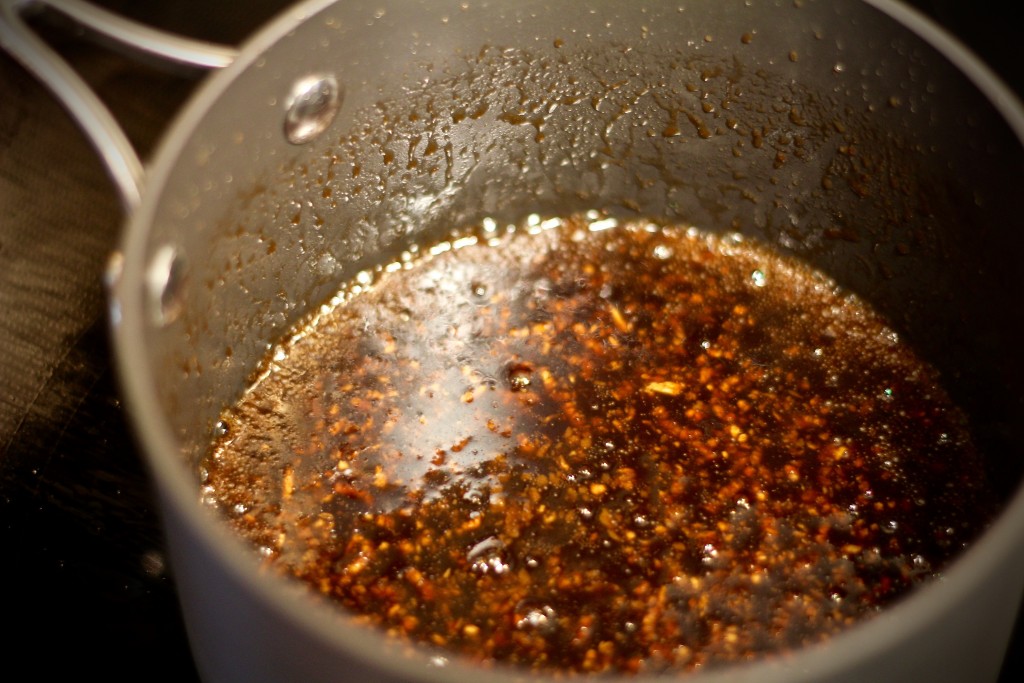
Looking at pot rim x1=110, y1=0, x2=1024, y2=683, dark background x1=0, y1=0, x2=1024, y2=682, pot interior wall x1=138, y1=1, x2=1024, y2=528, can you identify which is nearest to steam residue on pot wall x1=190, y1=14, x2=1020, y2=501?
pot interior wall x1=138, y1=1, x2=1024, y2=528

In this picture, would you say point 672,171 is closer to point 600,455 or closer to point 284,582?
point 600,455

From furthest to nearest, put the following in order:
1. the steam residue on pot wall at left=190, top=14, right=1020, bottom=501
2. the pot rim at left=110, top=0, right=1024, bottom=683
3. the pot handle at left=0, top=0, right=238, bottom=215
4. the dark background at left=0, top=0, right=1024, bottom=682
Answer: the steam residue on pot wall at left=190, top=14, right=1020, bottom=501
the dark background at left=0, top=0, right=1024, bottom=682
the pot handle at left=0, top=0, right=238, bottom=215
the pot rim at left=110, top=0, right=1024, bottom=683

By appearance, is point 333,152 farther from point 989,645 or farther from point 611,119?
point 989,645

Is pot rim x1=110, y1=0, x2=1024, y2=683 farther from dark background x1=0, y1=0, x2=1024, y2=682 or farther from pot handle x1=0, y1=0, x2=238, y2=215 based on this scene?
dark background x1=0, y1=0, x2=1024, y2=682

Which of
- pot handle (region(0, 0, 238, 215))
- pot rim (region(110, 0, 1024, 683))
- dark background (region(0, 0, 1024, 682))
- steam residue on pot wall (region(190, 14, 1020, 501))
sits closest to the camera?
pot rim (region(110, 0, 1024, 683))

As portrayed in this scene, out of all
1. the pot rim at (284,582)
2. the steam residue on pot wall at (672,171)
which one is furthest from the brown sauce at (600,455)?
the pot rim at (284,582)

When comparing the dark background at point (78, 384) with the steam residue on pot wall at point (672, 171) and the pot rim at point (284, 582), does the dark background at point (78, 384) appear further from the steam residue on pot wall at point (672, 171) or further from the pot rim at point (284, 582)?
the pot rim at point (284, 582)

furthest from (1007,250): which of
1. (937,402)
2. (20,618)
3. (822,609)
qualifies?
(20,618)
